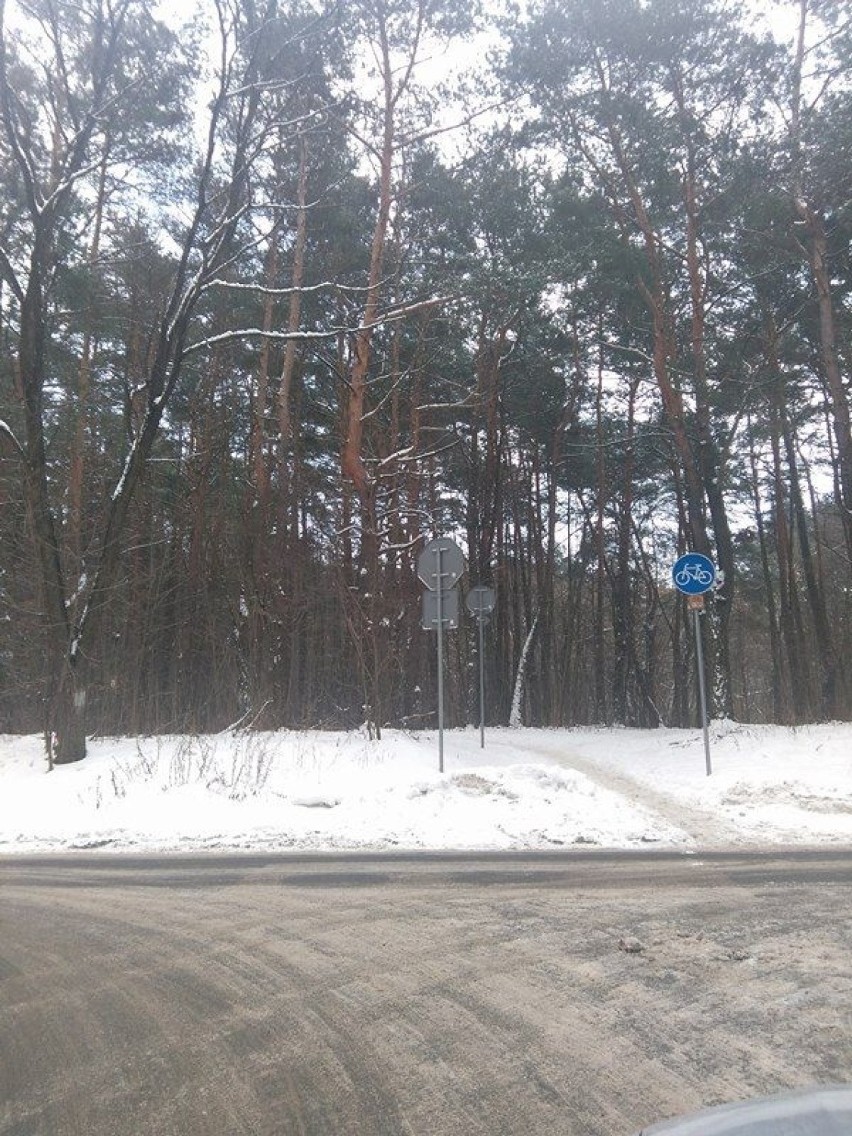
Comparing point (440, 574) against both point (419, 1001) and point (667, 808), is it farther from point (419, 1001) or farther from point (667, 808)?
point (419, 1001)

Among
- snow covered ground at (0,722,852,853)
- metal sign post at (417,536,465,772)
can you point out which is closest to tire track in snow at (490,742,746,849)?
snow covered ground at (0,722,852,853)

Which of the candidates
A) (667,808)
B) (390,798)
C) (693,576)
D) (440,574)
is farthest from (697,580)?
(390,798)

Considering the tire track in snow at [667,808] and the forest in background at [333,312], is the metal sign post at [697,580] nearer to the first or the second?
the tire track in snow at [667,808]

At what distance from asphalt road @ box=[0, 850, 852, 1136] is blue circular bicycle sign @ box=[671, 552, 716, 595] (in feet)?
18.7

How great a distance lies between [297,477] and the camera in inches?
750

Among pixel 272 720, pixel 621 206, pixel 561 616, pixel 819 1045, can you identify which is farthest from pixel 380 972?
pixel 561 616

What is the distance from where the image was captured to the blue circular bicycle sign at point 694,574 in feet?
38.3

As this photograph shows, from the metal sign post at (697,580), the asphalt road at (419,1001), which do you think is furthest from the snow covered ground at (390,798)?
the asphalt road at (419,1001)

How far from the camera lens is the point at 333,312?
821 inches

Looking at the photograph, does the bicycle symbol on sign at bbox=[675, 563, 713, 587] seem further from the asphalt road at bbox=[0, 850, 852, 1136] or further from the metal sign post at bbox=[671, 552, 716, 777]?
the asphalt road at bbox=[0, 850, 852, 1136]

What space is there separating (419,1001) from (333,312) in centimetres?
1897

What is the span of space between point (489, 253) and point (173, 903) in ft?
52.3

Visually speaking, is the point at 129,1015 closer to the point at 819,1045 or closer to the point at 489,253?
the point at 819,1045

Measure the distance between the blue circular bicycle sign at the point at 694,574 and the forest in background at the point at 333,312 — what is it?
5.11 meters
